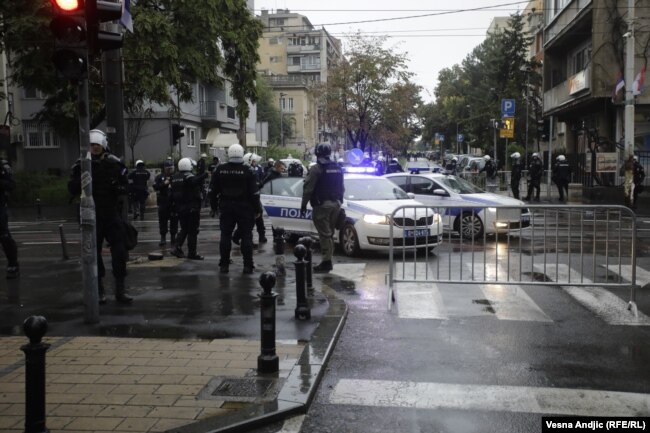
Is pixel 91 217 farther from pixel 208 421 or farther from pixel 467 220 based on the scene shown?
pixel 467 220

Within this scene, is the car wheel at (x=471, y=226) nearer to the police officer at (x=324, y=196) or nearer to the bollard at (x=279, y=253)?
the police officer at (x=324, y=196)

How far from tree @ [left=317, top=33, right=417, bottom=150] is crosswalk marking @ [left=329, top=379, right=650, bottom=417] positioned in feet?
116

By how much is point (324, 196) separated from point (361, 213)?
1.95 meters

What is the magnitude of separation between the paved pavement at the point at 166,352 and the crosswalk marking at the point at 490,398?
1.45ft

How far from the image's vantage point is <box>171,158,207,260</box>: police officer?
1196cm

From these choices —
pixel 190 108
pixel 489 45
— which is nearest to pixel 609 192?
pixel 190 108

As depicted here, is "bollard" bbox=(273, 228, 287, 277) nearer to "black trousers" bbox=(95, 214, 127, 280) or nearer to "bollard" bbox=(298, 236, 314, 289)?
"bollard" bbox=(298, 236, 314, 289)

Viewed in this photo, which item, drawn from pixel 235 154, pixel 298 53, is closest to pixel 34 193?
pixel 235 154

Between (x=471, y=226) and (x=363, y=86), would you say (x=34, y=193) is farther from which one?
(x=471, y=226)

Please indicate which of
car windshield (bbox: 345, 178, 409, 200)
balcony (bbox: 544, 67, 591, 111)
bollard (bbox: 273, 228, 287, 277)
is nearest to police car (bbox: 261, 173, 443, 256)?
car windshield (bbox: 345, 178, 409, 200)

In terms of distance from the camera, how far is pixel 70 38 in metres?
6.34

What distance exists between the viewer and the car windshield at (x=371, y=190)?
13086mm


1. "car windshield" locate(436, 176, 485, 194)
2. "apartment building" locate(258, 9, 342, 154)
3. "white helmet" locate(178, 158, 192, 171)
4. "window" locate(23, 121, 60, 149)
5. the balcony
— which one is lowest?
"car windshield" locate(436, 176, 485, 194)

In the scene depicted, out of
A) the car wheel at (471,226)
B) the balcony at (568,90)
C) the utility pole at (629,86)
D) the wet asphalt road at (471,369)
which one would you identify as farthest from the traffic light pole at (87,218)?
the balcony at (568,90)
